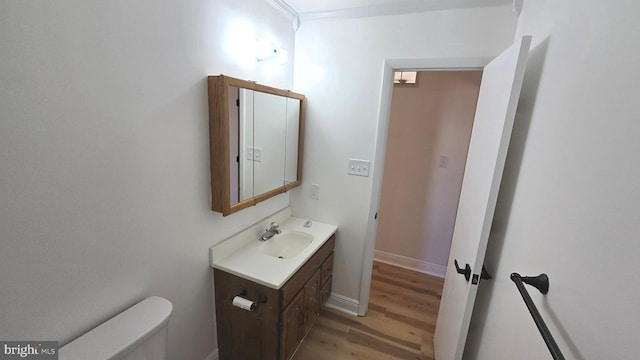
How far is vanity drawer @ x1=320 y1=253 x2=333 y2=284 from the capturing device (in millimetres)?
2043

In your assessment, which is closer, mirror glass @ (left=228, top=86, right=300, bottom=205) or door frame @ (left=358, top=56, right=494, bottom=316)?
mirror glass @ (left=228, top=86, right=300, bottom=205)

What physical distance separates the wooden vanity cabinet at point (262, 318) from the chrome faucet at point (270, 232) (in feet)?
1.24

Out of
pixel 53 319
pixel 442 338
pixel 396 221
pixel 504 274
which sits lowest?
pixel 442 338

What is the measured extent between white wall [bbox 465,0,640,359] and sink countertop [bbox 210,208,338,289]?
106 cm

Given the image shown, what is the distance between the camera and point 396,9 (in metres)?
1.74

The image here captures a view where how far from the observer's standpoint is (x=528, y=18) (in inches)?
50.5

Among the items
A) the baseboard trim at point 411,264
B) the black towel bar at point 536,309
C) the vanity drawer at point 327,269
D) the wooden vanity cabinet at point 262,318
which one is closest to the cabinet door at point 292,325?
the wooden vanity cabinet at point 262,318

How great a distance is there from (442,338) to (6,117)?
7.60 feet

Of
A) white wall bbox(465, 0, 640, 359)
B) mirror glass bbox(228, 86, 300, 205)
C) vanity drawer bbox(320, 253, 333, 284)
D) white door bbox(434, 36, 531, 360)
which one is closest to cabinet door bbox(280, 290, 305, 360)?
vanity drawer bbox(320, 253, 333, 284)

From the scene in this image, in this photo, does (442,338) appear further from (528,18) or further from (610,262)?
(528,18)

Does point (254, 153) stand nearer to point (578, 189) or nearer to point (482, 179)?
point (482, 179)

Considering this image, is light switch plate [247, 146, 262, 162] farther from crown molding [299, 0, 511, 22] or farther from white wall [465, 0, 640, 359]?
white wall [465, 0, 640, 359]

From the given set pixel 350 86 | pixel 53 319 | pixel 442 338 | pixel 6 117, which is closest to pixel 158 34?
pixel 6 117

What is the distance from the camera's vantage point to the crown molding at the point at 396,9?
159 centimetres
